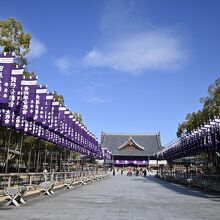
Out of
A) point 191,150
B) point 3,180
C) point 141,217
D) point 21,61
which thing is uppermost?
point 21,61

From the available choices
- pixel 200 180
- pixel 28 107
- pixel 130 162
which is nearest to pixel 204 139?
pixel 200 180

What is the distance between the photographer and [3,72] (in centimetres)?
1493

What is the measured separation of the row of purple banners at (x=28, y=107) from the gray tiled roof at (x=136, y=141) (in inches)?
2636

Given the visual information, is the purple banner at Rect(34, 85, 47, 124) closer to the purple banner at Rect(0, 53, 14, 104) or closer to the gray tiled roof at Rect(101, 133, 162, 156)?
the purple banner at Rect(0, 53, 14, 104)

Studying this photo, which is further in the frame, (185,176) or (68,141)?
(185,176)

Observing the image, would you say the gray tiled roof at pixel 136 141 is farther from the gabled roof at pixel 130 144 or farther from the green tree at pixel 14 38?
the green tree at pixel 14 38

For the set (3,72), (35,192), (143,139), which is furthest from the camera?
(143,139)

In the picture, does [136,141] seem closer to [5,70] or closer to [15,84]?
[15,84]

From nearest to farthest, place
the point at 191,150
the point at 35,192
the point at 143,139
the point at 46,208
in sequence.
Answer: the point at 46,208 < the point at 35,192 < the point at 191,150 < the point at 143,139

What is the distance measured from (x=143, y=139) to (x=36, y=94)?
83398mm

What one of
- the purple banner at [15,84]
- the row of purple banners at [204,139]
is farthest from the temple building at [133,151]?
the purple banner at [15,84]

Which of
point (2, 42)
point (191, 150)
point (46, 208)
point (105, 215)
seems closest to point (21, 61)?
point (2, 42)

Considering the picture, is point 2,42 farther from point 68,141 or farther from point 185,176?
point 185,176

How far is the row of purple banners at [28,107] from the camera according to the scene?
14984 millimetres
